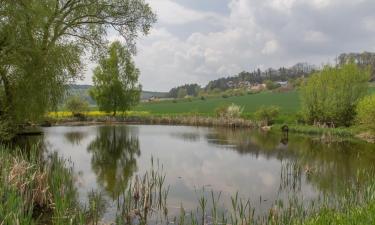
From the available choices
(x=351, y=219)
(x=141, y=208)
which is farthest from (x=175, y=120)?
(x=351, y=219)

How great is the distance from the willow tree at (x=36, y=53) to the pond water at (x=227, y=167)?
4025 mm

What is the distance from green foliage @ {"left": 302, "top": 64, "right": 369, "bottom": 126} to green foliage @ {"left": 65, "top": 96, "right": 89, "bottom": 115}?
36997 millimetres

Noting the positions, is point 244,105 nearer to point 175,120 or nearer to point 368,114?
point 175,120

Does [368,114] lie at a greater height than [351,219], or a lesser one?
greater

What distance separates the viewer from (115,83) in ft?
187

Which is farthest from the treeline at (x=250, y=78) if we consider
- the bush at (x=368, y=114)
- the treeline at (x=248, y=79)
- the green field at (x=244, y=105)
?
the bush at (x=368, y=114)

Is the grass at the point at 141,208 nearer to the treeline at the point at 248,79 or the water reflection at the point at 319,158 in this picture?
the water reflection at the point at 319,158

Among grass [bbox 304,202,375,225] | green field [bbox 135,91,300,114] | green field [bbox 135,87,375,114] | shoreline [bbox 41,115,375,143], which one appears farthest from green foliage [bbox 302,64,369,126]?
→ grass [bbox 304,202,375,225]

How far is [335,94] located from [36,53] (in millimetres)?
35985

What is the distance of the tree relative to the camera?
57188 mm

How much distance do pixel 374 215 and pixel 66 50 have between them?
16634 mm

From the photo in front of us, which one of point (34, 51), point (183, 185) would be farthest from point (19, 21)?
point (183, 185)

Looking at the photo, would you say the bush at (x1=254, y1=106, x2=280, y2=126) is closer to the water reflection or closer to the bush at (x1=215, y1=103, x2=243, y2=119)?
the bush at (x1=215, y1=103, x2=243, y2=119)

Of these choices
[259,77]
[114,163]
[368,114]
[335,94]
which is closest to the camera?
[114,163]
